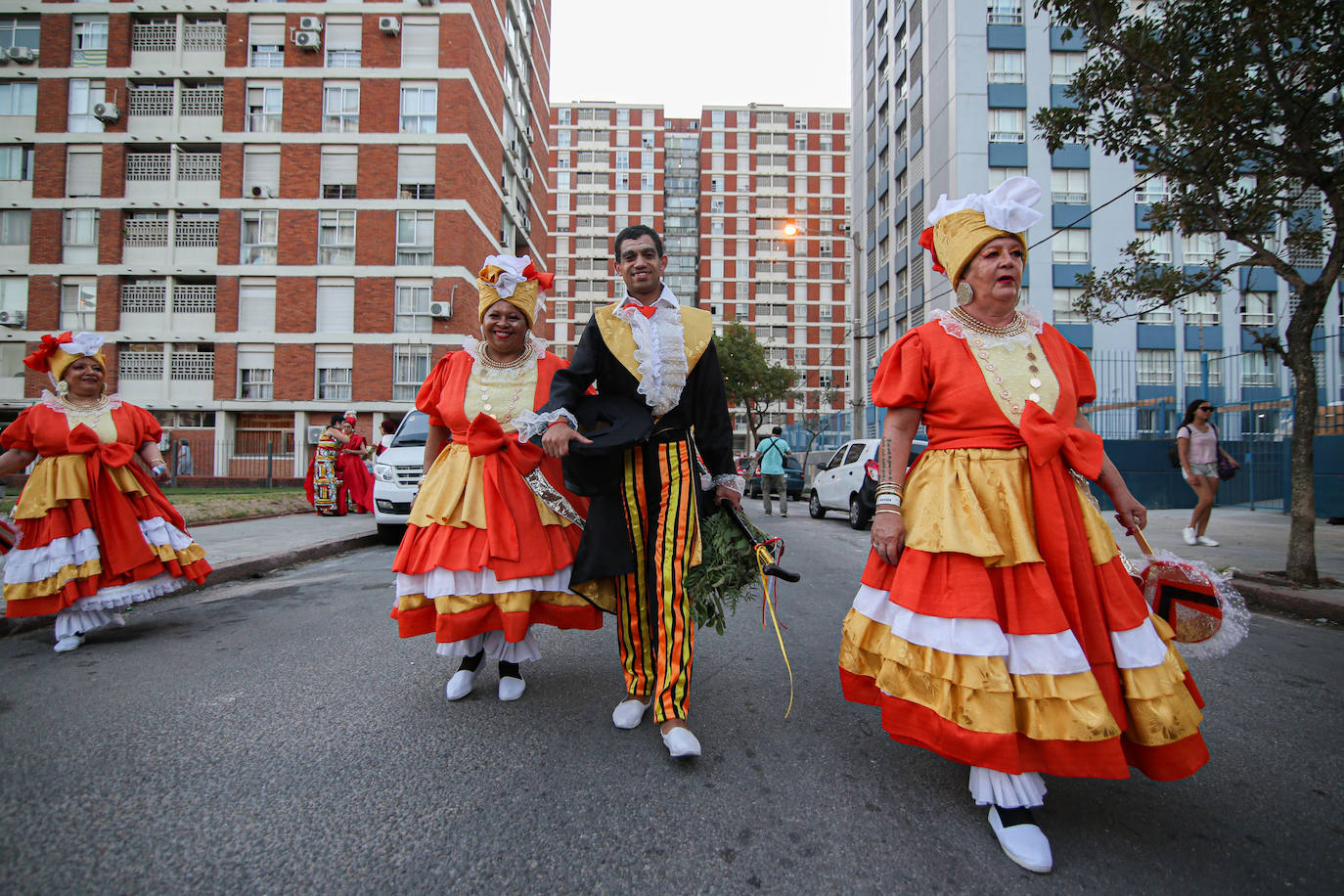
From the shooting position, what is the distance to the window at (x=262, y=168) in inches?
1069

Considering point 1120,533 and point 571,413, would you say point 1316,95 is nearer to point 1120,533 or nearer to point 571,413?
point 1120,533

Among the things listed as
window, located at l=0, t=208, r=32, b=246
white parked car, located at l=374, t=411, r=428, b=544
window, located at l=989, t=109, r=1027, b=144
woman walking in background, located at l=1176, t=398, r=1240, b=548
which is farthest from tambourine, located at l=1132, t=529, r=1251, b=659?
window, located at l=0, t=208, r=32, b=246

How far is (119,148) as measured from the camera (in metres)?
27.2

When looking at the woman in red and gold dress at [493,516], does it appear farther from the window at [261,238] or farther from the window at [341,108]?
the window at [341,108]

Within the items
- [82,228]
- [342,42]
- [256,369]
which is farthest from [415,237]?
[82,228]

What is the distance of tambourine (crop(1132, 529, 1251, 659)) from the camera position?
216cm

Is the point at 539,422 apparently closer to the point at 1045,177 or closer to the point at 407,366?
the point at 407,366

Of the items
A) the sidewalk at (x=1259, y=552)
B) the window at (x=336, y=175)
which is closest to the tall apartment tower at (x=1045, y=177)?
the sidewalk at (x=1259, y=552)

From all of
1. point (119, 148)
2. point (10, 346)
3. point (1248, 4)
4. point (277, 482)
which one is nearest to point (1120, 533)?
point (1248, 4)

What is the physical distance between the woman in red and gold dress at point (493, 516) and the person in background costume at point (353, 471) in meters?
10.1

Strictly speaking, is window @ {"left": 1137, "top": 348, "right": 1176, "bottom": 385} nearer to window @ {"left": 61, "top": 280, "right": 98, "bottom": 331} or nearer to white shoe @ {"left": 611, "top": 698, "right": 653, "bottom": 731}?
white shoe @ {"left": 611, "top": 698, "right": 653, "bottom": 731}

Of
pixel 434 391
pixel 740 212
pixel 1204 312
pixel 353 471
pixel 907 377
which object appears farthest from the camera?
pixel 740 212

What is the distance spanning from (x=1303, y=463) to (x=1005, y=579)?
571cm

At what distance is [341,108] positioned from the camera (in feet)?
89.6
